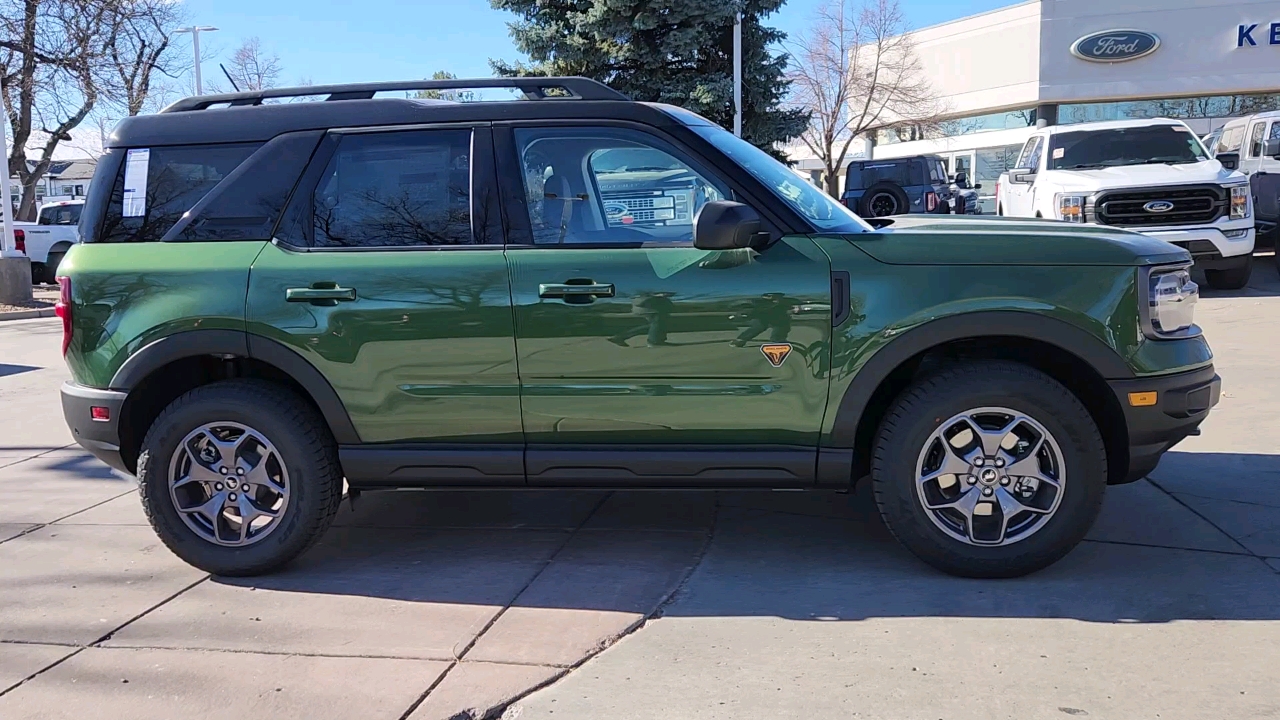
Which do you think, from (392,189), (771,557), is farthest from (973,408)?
(392,189)

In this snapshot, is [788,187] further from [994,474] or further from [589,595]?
[589,595]

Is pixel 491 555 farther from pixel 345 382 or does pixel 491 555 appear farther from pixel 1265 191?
pixel 1265 191

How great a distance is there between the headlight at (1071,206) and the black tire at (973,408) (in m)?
8.64

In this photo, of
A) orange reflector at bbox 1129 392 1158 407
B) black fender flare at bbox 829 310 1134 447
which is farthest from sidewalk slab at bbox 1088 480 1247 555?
black fender flare at bbox 829 310 1134 447

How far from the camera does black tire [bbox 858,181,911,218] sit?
64.6ft

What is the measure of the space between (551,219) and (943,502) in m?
1.88

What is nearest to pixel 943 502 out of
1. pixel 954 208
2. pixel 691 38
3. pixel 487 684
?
pixel 487 684

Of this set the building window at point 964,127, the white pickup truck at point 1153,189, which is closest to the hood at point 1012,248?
the white pickup truck at point 1153,189

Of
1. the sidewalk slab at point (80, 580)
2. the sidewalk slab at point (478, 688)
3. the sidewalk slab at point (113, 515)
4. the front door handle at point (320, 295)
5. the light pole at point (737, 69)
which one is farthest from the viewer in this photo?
→ the light pole at point (737, 69)

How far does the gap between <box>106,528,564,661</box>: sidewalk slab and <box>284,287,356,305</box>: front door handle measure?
3.83ft

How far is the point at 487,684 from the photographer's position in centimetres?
341

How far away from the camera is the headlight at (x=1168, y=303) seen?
3.98m

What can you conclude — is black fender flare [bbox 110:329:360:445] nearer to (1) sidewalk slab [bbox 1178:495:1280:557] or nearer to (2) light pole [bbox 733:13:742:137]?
(1) sidewalk slab [bbox 1178:495:1280:557]

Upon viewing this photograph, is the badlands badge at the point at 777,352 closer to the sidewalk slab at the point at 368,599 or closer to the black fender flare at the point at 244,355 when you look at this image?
the sidewalk slab at the point at 368,599
